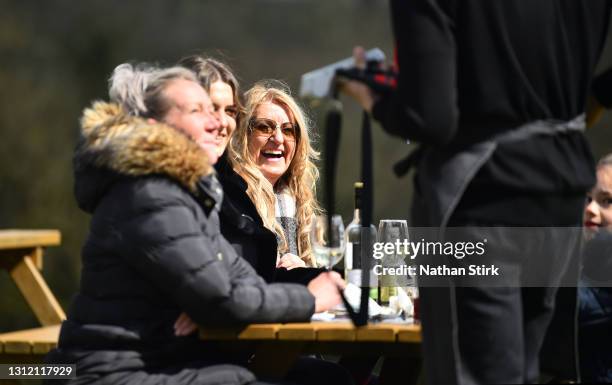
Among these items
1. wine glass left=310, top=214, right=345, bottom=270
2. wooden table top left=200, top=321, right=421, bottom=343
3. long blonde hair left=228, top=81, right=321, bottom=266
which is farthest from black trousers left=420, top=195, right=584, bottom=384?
long blonde hair left=228, top=81, right=321, bottom=266

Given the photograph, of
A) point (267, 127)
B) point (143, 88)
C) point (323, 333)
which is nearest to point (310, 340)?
point (323, 333)

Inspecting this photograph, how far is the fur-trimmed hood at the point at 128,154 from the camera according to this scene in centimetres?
266

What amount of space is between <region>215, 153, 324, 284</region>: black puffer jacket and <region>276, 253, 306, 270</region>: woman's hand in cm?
36

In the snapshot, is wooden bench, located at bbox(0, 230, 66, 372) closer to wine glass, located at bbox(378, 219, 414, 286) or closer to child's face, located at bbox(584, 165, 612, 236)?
wine glass, located at bbox(378, 219, 414, 286)

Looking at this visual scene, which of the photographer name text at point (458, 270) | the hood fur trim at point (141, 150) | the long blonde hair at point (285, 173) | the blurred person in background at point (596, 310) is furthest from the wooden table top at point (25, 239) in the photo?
the photographer name text at point (458, 270)

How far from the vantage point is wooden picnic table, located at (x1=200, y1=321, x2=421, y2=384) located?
9.05ft

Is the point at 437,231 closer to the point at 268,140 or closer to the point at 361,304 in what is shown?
the point at 361,304

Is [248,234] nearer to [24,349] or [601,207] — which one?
[24,349]

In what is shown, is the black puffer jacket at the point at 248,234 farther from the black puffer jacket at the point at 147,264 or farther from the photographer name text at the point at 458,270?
the photographer name text at the point at 458,270

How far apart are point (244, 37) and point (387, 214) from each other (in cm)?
135

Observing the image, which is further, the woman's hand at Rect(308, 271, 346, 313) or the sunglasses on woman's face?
the sunglasses on woman's face

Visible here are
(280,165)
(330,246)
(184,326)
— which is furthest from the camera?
(280,165)

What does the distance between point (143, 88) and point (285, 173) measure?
137cm

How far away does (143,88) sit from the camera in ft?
9.39
